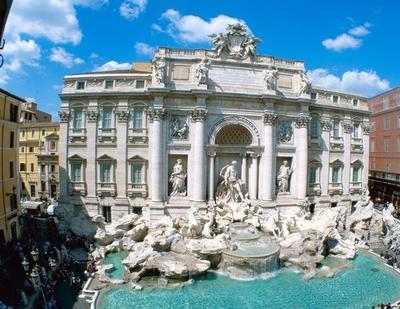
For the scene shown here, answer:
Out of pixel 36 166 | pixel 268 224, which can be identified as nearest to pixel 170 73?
pixel 268 224

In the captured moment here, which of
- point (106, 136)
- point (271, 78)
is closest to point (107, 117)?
point (106, 136)

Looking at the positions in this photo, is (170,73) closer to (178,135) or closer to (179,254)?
(178,135)

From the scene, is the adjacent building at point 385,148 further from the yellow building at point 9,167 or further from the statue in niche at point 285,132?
the yellow building at point 9,167

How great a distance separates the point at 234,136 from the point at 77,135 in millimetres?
12366

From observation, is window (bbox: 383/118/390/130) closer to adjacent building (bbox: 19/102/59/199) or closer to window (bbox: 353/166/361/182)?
window (bbox: 353/166/361/182)

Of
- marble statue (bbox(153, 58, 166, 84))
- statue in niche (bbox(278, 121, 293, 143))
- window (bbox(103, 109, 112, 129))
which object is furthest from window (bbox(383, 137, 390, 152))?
window (bbox(103, 109, 112, 129))

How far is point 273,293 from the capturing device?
15773 millimetres

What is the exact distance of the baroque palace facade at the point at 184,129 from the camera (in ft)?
78.7

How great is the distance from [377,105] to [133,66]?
103ft

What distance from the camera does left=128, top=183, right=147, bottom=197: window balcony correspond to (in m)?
24.6

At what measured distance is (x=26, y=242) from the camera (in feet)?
66.3

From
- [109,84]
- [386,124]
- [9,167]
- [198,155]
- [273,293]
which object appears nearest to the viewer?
[273,293]

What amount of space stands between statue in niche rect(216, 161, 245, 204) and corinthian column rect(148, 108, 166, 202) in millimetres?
4741

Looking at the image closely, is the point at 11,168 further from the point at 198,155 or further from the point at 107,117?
the point at 198,155
